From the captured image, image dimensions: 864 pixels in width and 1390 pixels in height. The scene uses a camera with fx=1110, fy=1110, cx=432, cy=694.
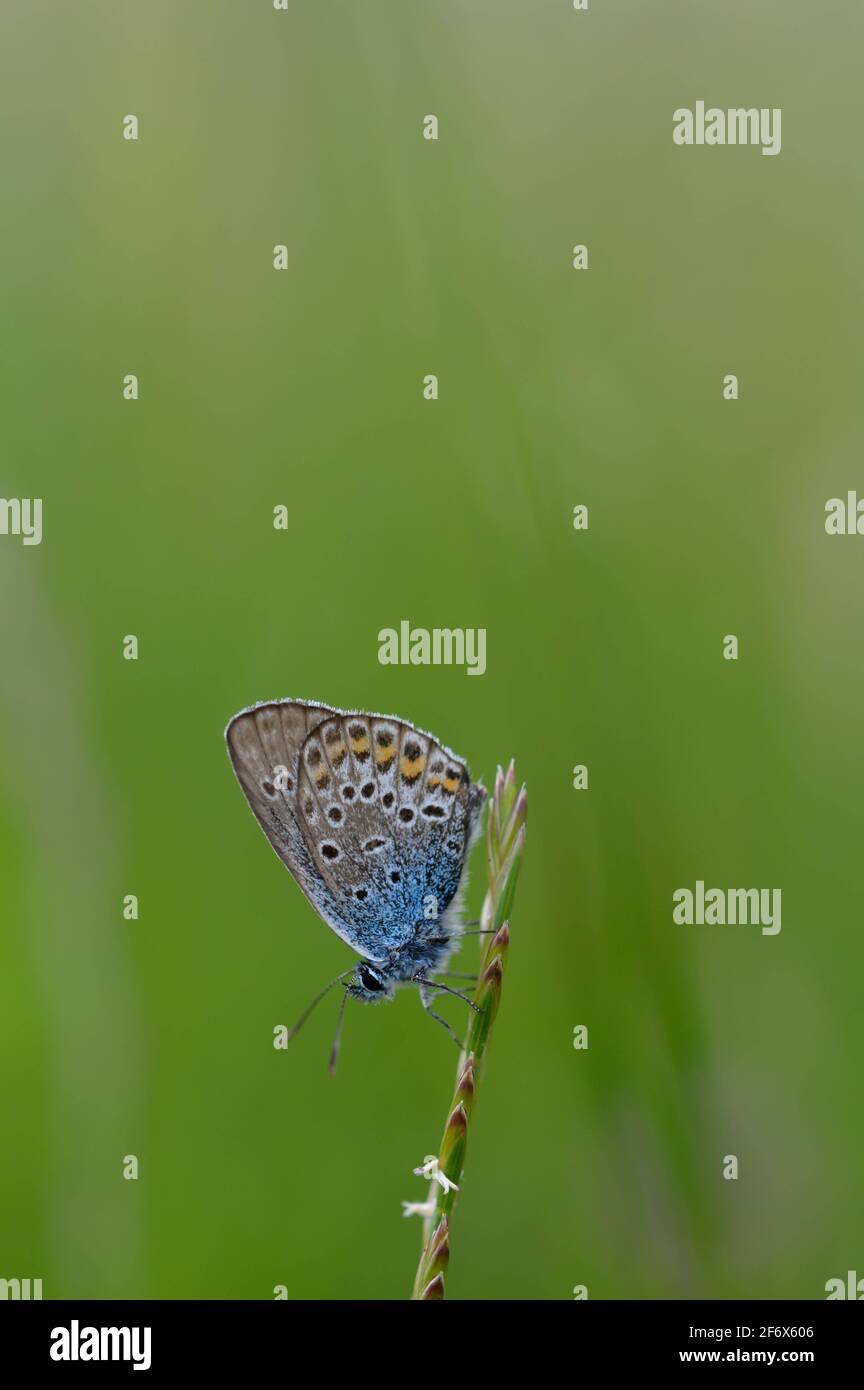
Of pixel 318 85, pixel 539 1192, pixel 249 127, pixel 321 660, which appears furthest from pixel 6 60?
pixel 539 1192

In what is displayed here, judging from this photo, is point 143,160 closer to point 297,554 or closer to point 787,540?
point 297,554
